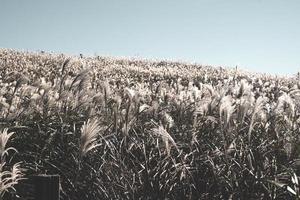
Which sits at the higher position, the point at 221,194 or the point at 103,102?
the point at 103,102

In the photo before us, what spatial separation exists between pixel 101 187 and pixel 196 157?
101 centimetres

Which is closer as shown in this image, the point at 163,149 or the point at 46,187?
the point at 46,187

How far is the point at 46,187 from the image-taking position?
4074mm

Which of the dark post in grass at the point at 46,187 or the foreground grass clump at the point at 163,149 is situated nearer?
the dark post in grass at the point at 46,187

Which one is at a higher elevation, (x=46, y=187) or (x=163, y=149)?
(x=163, y=149)

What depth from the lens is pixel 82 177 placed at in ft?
15.5

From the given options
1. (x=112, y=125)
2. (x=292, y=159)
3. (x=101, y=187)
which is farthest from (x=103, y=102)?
(x=292, y=159)

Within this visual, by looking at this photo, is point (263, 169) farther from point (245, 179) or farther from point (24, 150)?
point (24, 150)

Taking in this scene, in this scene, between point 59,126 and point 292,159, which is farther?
point 59,126

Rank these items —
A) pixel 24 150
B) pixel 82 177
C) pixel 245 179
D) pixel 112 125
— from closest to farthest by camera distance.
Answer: pixel 245 179 → pixel 82 177 → pixel 24 150 → pixel 112 125

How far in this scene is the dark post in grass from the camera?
404 centimetres

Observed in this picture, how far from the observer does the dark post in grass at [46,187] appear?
4043mm

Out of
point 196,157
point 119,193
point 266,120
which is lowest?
point 119,193

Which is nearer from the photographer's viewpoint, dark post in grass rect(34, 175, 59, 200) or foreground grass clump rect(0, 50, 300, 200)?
dark post in grass rect(34, 175, 59, 200)
